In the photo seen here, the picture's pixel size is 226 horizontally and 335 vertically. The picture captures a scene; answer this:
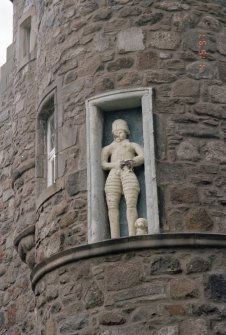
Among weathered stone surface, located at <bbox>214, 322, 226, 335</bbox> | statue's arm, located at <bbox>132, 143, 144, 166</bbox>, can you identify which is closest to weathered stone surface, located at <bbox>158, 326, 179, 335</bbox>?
weathered stone surface, located at <bbox>214, 322, 226, 335</bbox>

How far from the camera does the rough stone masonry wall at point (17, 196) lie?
34.3ft

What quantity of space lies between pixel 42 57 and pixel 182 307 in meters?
3.74

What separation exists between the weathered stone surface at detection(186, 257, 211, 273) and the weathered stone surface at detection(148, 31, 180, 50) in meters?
2.32

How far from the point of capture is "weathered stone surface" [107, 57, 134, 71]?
8.35 meters

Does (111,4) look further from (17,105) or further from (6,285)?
(6,285)

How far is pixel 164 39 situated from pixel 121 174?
5.10 feet

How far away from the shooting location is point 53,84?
8.98 meters

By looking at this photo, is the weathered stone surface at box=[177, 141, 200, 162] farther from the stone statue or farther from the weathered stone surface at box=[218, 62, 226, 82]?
the weathered stone surface at box=[218, 62, 226, 82]

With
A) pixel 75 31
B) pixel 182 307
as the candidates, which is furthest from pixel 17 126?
pixel 182 307

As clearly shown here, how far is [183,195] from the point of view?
305 inches

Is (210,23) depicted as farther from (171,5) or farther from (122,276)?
(122,276)

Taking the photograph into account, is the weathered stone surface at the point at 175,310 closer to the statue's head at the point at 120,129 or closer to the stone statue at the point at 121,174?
the stone statue at the point at 121,174

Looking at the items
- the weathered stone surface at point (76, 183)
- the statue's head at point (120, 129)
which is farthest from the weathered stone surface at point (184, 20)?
the weathered stone surface at point (76, 183)

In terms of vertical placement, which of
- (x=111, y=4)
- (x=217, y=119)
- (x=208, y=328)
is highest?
(x=111, y=4)
